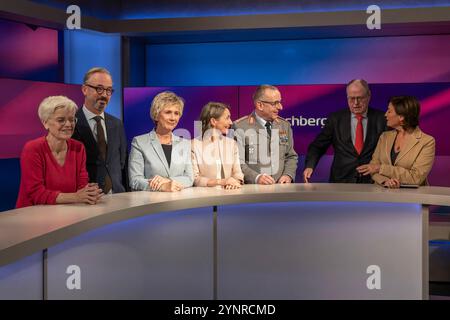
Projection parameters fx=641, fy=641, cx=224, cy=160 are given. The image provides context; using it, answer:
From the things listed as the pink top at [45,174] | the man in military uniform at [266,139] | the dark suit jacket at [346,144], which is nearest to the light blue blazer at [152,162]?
the pink top at [45,174]

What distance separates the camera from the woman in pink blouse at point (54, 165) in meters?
2.64

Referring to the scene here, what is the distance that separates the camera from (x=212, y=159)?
351 centimetres

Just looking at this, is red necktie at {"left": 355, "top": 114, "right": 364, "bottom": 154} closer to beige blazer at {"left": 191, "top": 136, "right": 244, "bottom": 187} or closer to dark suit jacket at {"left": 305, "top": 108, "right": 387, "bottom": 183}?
dark suit jacket at {"left": 305, "top": 108, "right": 387, "bottom": 183}

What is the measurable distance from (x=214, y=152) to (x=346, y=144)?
1.09 meters

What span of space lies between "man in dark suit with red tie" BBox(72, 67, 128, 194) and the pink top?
467 millimetres

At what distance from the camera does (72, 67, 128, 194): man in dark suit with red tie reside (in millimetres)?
3389

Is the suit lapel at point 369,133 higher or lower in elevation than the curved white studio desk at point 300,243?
higher

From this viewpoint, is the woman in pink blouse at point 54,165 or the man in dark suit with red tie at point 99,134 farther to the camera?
the man in dark suit with red tie at point 99,134

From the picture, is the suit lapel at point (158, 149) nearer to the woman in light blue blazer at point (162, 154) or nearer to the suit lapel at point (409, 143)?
the woman in light blue blazer at point (162, 154)

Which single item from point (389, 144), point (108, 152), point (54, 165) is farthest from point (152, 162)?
point (389, 144)

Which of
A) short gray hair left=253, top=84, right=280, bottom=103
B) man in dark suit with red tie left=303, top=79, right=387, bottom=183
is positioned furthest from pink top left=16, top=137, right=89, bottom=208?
man in dark suit with red tie left=303, top=79, right=387, bottom=183

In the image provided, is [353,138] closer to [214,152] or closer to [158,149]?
[214,152]

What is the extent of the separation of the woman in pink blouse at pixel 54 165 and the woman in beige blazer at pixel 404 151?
1589 mm

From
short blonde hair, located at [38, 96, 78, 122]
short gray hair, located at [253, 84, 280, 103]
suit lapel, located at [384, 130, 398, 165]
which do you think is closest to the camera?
short blonde hair, located at [38, 96, 78, 122]
